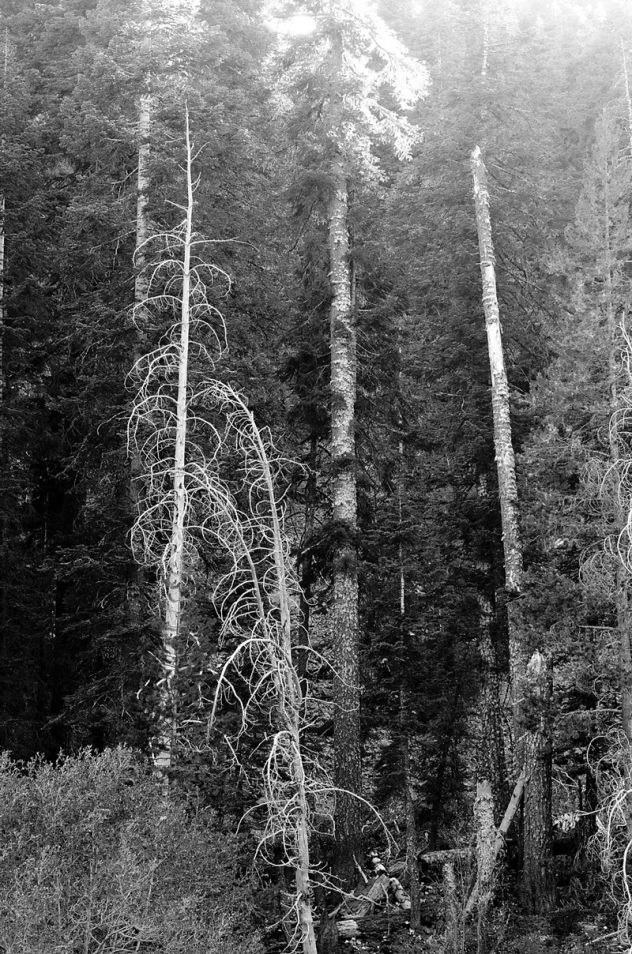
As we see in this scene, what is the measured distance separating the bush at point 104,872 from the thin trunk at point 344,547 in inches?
115

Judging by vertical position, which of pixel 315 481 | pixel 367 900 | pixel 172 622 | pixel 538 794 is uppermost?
pixel 315 481

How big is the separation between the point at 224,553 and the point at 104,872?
6.60 m

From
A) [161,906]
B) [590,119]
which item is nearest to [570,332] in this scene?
[161,906]

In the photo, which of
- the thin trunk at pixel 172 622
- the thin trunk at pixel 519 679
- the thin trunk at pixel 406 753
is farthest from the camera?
the thin trunk at pixel 406 753

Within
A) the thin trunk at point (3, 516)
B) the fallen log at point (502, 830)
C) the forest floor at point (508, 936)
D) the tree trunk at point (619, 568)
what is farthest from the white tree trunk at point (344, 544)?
the thin trunk at point (3, 516)

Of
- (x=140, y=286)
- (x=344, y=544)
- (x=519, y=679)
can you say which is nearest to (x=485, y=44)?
(x=140, y=286)

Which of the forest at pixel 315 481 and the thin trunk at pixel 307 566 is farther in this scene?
the thin trunk at pixel 307 566

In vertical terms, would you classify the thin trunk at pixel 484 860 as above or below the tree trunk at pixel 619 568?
below

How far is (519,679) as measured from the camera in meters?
13.3

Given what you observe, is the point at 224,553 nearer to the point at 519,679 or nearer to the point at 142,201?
the point at 519,679

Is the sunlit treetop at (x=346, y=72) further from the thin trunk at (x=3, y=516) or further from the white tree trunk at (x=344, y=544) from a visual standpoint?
the thin trunk at (x=3, y=516)

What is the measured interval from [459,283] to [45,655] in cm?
1172

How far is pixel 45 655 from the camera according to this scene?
1891 cm

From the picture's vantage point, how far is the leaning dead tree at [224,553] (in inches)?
308
